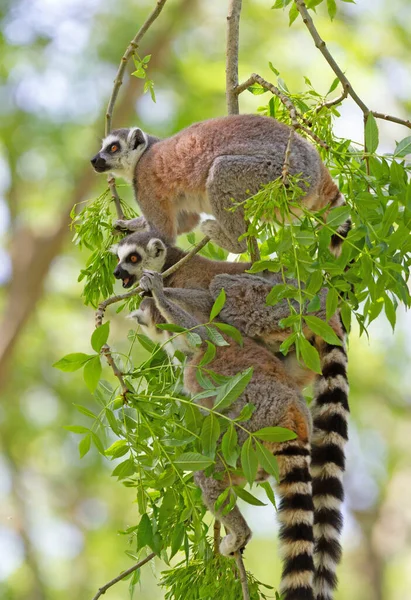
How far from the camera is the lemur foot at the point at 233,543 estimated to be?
3.68 metres

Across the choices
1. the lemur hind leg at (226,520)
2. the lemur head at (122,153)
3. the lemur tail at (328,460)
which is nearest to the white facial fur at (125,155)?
the lemur head at (122,153)

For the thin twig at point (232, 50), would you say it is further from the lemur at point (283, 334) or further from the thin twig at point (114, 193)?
the lemur at point (283, 334)

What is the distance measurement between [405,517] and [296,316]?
12.9 meters

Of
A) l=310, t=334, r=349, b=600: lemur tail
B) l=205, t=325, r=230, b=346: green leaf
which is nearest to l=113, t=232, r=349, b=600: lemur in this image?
l=310, t=334, r=349, b=600: lemur tail

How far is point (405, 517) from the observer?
48.5 ft

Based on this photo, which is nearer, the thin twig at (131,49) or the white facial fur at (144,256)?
the thin twig at (131,49)

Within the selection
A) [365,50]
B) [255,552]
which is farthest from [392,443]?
[365,50]

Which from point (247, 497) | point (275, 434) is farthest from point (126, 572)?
point (275, 434)

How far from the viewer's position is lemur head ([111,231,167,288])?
465 centimetres

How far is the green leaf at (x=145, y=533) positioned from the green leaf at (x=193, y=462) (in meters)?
0.41

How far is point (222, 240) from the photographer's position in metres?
4.79

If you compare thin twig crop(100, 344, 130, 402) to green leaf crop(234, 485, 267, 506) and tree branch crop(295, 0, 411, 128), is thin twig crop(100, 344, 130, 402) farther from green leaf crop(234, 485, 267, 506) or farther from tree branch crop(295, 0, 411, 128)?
tree branch crop(295, 0, 411, 128)

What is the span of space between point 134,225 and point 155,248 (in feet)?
1.22

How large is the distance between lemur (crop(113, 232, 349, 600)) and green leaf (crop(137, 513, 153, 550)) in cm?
77
